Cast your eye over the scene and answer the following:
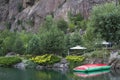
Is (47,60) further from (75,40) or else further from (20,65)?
(75,40)

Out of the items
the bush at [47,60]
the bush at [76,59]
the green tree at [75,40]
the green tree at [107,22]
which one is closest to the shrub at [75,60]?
the bush at [76,59]

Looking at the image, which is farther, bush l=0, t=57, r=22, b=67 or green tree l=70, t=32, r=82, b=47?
green tree l=70, t=32, r=82, b=47

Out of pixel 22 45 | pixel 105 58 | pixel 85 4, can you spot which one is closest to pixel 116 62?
pixel 105 58

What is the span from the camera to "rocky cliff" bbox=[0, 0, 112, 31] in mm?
94438

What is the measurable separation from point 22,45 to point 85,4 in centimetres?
2587

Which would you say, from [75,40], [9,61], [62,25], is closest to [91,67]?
[75,40]

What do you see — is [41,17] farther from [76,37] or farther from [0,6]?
[76,37]

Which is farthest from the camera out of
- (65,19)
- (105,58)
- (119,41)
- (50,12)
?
(50,12)

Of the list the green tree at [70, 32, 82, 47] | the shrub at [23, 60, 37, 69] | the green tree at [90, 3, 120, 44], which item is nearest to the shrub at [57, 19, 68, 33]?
the green tree at [70, 32, 82, 47]

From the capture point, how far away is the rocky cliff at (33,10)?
3718 inches

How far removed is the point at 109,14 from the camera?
2151 inches

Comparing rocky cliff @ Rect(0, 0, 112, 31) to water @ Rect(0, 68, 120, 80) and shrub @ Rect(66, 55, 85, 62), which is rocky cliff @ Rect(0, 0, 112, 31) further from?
water @ Rect(0, 68, 120, 80)

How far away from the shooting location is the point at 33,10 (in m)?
114

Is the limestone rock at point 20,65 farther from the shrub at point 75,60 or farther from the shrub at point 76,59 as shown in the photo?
the shrub at point 75,60
